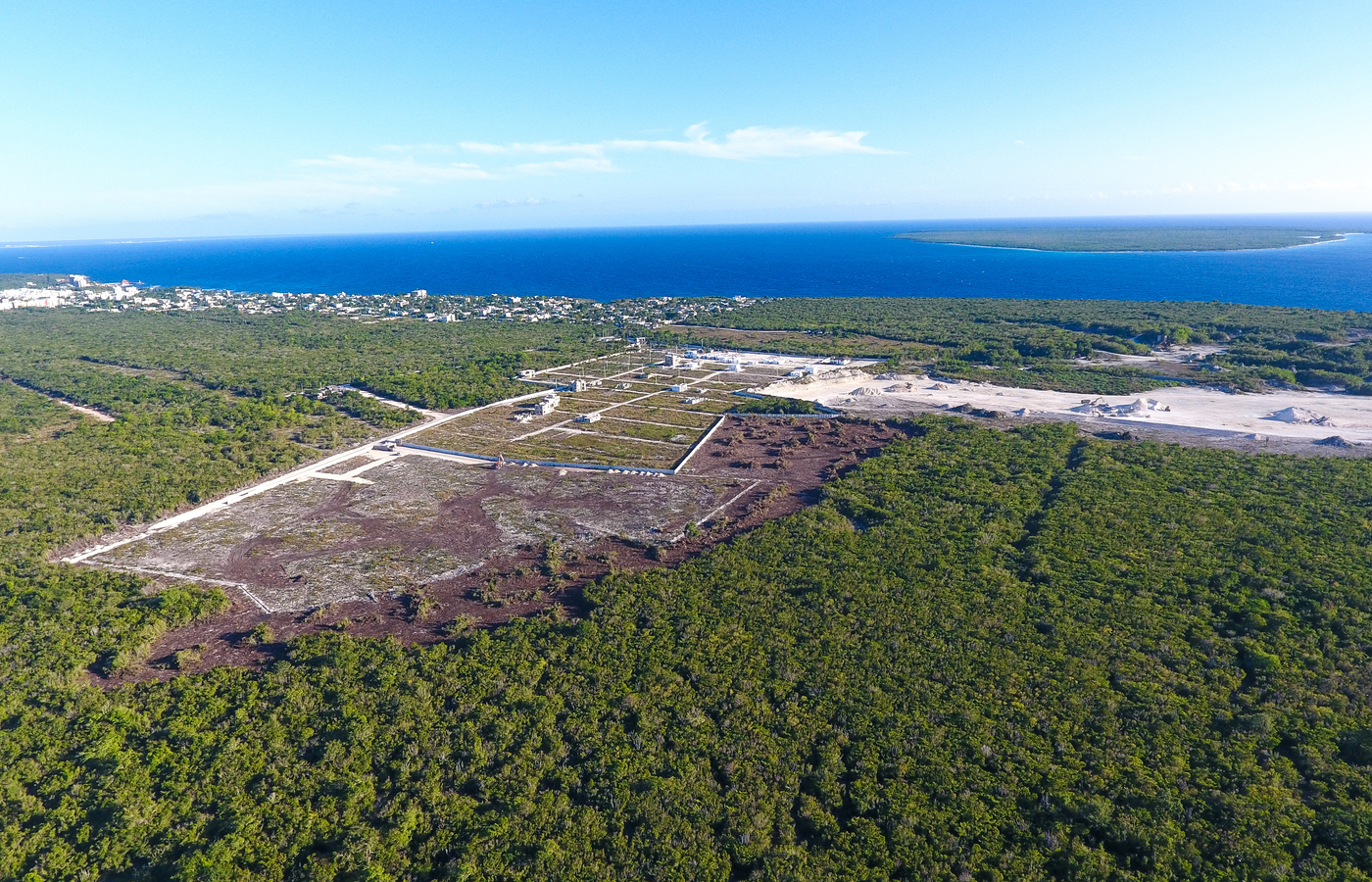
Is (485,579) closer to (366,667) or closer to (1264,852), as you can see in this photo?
(366,667)

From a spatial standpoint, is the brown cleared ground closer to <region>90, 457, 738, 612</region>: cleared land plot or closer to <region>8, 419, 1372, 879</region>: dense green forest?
<region>90, 457, 738, 612</region>: cleared land plot

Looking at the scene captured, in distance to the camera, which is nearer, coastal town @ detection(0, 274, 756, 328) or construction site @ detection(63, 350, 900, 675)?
construction site @ detection(63, 350, 900, 675)

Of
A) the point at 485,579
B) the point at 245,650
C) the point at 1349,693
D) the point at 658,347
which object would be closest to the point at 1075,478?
the point at 1349,693

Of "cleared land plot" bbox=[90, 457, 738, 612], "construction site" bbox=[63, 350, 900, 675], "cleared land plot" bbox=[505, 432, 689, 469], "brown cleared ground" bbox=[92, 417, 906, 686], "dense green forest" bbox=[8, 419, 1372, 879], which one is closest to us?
"dense green forest" bbox=[8, 419, 1372, 879]

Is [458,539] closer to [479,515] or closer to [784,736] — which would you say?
[479,515]

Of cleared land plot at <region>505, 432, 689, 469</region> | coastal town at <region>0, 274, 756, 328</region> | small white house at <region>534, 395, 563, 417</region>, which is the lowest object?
cleared land plot at <region>505, 432, 689, 469</region>

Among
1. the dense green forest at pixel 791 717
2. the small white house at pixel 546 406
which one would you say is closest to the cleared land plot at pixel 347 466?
the dense green forest at pixel 791 717

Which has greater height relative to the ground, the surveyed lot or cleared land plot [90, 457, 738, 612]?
the surveyed lot

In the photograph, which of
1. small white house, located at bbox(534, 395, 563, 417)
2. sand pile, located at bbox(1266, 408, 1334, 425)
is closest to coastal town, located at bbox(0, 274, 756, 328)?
small white house, located at bbox(534, 395, 563, 417)
